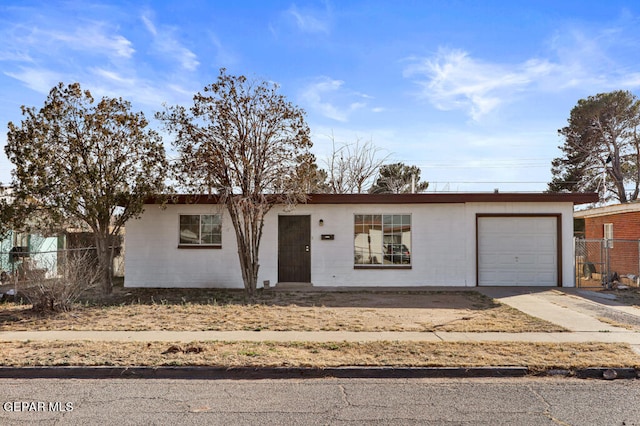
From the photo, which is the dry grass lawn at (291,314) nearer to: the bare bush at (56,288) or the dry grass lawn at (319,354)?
the bare bush at (56,288)

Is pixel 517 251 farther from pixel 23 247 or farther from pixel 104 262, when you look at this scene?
pixel 23 247

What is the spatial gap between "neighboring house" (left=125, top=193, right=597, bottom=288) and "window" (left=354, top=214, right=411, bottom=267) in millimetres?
32

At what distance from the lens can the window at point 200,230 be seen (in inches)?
623

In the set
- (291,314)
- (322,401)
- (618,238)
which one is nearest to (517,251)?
(618,238)

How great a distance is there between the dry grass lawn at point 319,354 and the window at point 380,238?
7.88 m

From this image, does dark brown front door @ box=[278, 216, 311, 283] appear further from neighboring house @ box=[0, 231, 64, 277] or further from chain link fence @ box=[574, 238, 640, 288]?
chain link fence @ box=[574, 238, 640, 288]

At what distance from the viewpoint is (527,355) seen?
280 inches

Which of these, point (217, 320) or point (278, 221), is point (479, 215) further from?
point (217, 320)

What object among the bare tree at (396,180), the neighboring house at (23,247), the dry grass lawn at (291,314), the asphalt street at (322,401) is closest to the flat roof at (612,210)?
the dry grass lawn at (291,314)

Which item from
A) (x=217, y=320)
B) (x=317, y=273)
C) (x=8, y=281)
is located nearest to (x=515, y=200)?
(x=317, y=273)

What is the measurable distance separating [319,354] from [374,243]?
868cm

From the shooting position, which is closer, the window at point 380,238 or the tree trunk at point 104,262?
the tree trunk at point 104,262

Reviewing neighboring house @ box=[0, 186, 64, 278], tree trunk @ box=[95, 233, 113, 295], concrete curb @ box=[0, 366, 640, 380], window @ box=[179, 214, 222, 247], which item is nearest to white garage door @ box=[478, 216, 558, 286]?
window @ box=[179, 214, 222, 247]

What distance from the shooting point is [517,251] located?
15.5 metres
